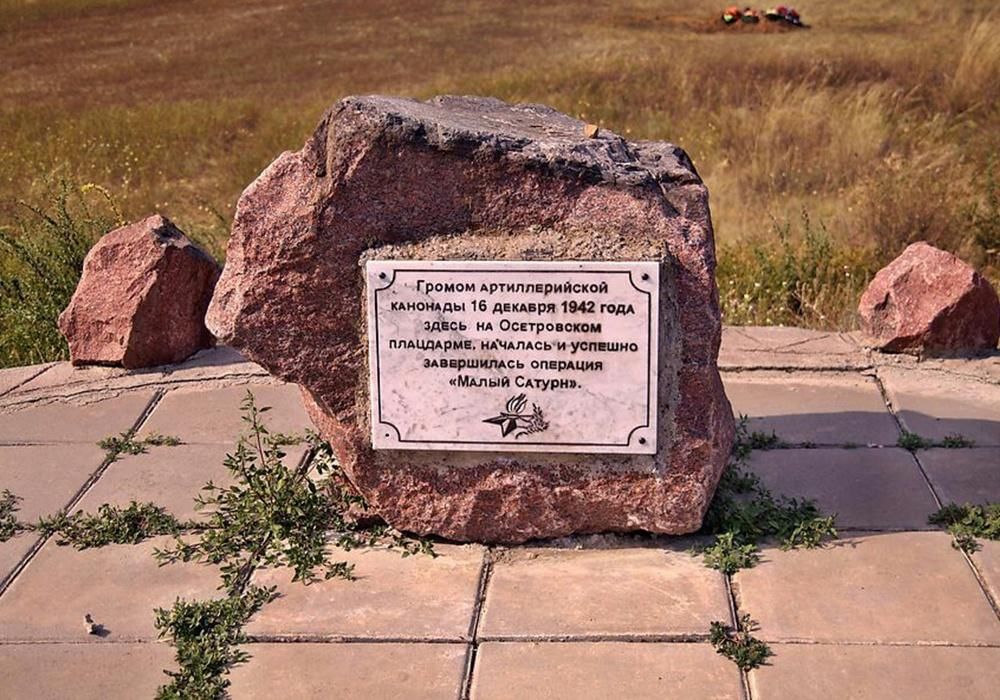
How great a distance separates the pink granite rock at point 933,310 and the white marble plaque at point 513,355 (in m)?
2.16

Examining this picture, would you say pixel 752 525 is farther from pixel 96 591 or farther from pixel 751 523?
pixel 96 591

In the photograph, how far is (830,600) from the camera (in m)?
3.58

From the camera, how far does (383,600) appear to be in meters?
3.66

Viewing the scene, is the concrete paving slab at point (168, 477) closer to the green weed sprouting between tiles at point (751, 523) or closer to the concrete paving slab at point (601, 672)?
the concrete paving slab at point (601, 672)

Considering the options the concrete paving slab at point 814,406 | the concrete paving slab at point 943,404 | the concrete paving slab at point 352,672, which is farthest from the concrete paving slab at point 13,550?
the concrete paving slab at point 943,404

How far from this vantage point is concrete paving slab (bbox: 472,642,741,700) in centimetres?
320

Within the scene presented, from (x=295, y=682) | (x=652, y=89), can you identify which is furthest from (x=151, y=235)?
(x=652, y=89)

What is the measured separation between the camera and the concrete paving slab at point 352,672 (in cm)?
324

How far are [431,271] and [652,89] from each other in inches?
356

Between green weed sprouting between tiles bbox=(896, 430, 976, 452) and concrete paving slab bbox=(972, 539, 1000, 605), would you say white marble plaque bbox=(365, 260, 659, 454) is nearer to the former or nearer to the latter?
concrete paving slab bbox=(972, 539, 1000, 605)

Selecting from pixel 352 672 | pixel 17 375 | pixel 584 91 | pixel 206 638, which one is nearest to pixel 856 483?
pixel 352 672

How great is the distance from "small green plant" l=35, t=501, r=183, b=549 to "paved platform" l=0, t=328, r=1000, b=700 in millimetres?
61

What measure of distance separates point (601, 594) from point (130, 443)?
2.06 meters

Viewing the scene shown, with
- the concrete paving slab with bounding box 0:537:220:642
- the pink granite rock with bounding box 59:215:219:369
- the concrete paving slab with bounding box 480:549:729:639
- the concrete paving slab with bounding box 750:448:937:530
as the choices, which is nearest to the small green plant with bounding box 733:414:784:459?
the concrete paving slab with bounding box 750:448:937:530
